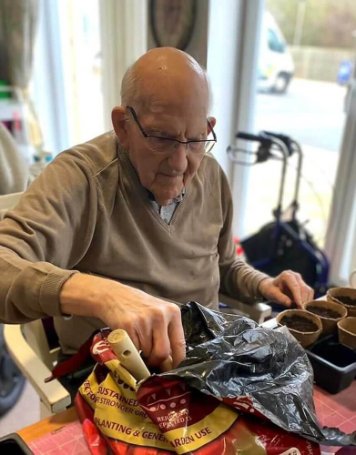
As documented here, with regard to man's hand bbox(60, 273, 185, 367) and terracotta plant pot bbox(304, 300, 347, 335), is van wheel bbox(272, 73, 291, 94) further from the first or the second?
man's hand bbox(60, 273, 185, 367)

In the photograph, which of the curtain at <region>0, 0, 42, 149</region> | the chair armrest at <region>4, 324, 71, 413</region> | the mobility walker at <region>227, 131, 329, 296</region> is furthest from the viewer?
the curtain at <region>0, 0, 42, 149</region>

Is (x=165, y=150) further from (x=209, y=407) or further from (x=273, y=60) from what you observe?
(x=273, y=60)

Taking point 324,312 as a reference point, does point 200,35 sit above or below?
above

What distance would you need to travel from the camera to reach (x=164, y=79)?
923mm

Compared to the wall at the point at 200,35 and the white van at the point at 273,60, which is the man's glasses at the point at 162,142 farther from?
the white van at the point at 273,60

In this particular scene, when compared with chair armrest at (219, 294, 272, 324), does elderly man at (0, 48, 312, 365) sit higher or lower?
higher

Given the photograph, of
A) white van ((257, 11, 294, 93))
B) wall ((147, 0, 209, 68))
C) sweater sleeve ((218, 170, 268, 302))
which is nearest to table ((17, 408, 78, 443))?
sweater sleeve ((218, 170, 268, 302))

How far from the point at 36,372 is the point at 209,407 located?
0.42 meters

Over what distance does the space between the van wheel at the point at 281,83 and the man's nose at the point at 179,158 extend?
1819 mm

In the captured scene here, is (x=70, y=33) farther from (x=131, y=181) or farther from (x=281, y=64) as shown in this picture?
(x=131, y=181)

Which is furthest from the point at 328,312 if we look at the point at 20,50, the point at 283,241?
the point at 20,50

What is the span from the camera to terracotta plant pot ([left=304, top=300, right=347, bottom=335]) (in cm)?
92

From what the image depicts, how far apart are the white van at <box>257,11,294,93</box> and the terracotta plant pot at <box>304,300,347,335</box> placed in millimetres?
1821

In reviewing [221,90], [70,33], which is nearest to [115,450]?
[221,90]
